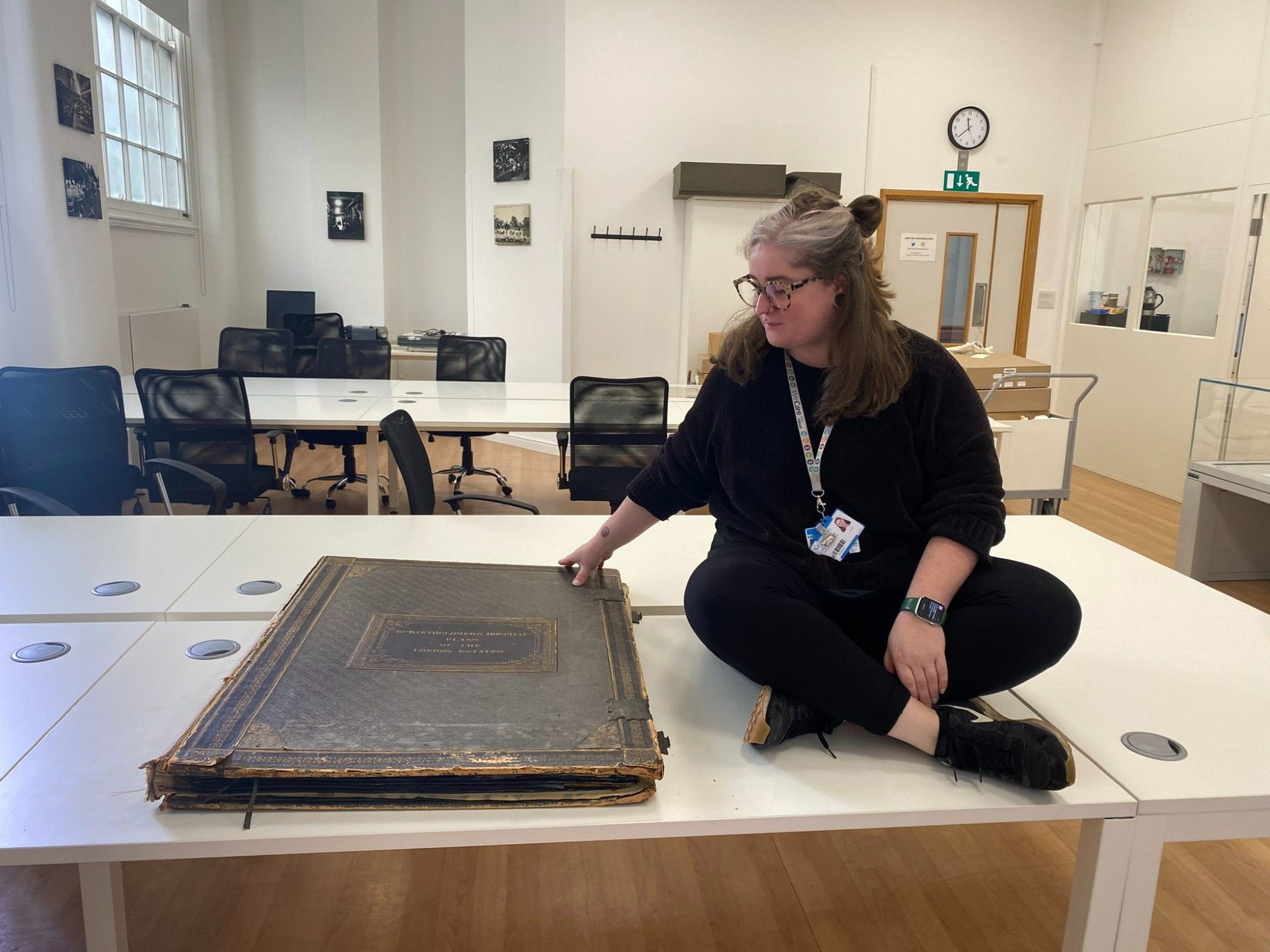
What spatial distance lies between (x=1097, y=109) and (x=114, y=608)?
24.4 feet

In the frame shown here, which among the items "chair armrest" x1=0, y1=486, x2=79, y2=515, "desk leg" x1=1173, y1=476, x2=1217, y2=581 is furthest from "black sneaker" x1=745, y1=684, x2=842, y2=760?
"desk leg" x1=1173, y1=476, x2=1217, y2=581

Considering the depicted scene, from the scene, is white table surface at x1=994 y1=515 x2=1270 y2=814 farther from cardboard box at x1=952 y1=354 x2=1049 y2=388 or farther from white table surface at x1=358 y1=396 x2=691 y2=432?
cardboard box at x1=952 y1=354 x2=1049 y2=388

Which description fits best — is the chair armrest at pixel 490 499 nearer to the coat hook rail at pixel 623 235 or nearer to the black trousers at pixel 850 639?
the black trousers at pixel 850 639

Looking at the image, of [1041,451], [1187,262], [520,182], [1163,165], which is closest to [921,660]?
[1041,451]

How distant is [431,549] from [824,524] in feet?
2.97

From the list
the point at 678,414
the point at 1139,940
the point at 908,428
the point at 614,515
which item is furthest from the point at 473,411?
the point at 1139,940

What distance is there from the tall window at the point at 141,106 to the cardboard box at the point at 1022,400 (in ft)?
18.5

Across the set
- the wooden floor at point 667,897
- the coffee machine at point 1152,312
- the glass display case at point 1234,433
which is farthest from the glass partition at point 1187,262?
the wooden floor at point 667,897

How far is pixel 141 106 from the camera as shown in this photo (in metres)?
7.06

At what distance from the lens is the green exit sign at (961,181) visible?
22.9 feet

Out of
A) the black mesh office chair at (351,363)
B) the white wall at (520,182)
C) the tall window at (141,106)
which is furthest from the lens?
the white wall at (520,182)

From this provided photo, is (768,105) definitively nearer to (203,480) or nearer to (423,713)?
(203,480)

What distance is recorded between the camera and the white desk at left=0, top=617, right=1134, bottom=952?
1011 millimetres

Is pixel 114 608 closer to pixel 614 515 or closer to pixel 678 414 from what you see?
pixel 614 515
